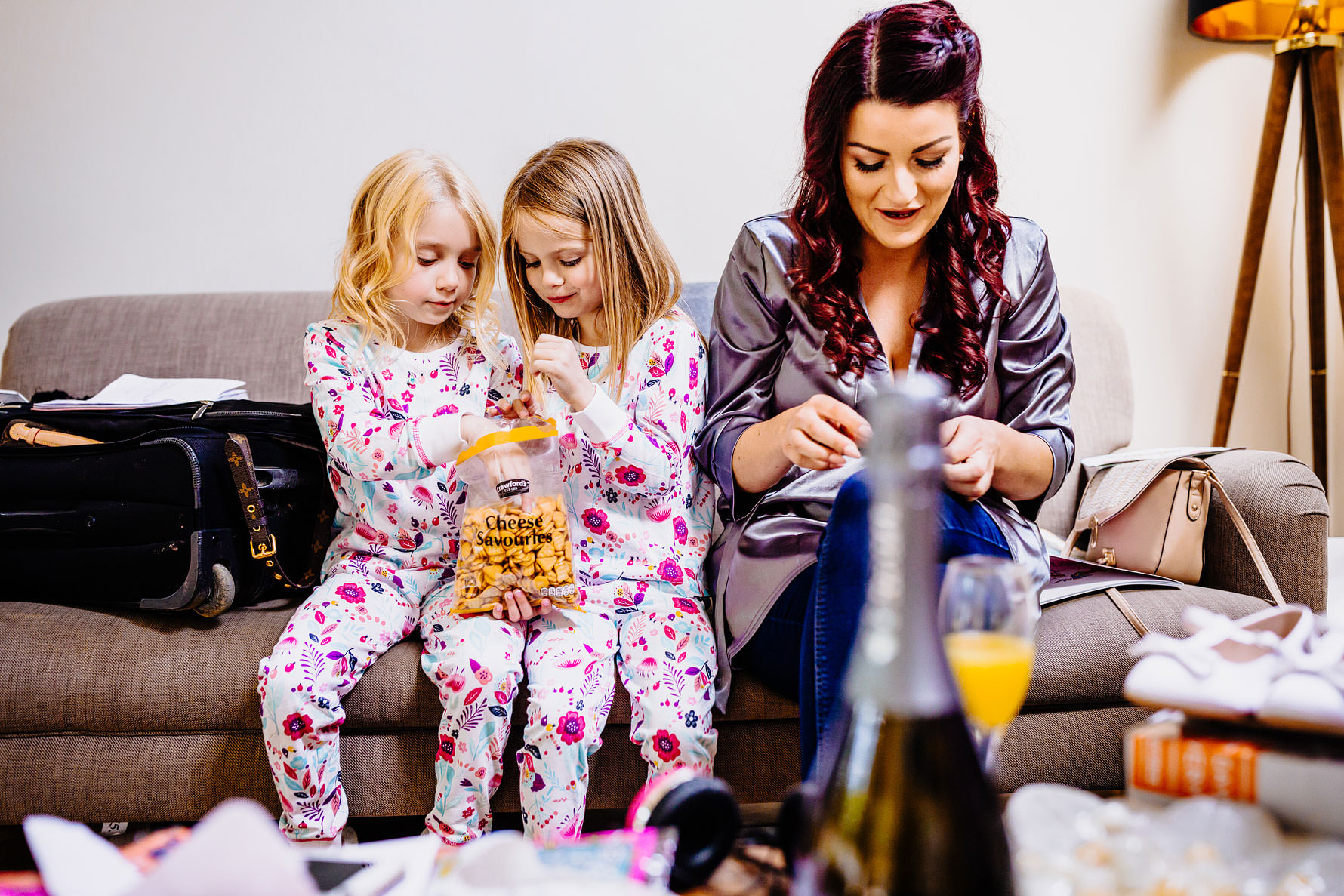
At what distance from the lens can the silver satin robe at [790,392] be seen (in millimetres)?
1213

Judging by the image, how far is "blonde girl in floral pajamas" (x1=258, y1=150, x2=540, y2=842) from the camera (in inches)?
45.4

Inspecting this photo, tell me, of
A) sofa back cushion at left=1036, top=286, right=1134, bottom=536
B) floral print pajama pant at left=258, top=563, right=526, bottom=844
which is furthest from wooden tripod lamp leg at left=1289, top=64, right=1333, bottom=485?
floral print pajama pant at left=258, top=563, right=526, bottom=844

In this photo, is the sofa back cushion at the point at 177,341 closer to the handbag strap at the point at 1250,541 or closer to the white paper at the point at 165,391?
the white paper at the point at 165,391

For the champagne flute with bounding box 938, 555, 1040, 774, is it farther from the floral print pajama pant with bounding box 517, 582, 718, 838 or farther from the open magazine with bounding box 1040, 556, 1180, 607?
the open magazine with bounding box 1040, 556, 1180, 607

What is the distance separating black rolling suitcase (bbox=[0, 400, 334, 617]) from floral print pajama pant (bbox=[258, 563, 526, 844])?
22 cm

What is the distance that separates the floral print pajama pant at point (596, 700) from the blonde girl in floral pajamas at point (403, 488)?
5 centimetres

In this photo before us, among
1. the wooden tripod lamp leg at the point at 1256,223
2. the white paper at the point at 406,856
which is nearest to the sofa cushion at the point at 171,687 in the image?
the white paper at the point at 406,856

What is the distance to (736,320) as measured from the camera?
4.47ft

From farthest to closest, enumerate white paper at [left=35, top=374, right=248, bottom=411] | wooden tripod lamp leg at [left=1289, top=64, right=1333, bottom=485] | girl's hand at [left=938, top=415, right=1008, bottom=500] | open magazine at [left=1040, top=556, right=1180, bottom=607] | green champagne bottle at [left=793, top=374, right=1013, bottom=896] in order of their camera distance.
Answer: wooden tripod lamp leg at [left=1289, top=64, right=1333, bottom=485] < white paper at [left=35, top=374, right=248, bottom=411] < open magazine at [left=1040, top=556, right=1180, bottom=607] < girl's hand at [left=938, top=415, right=1008, bottom=500] < green champagne bottle at [left=793, top=374, right=1013, bottom=896]

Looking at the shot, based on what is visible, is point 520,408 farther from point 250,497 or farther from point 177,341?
point 177,341

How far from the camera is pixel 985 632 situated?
1.73 ft

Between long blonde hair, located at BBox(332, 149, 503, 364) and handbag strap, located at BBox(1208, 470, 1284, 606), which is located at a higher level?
long blonde hair, located at BBox(332, 149, 503, 364)

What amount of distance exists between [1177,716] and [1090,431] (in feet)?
4.06

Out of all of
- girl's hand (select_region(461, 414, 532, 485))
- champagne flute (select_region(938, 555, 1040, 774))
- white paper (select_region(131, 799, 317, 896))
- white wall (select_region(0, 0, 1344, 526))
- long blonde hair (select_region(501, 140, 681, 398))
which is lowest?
white paper (select_region(131, 799, 317, 896))
